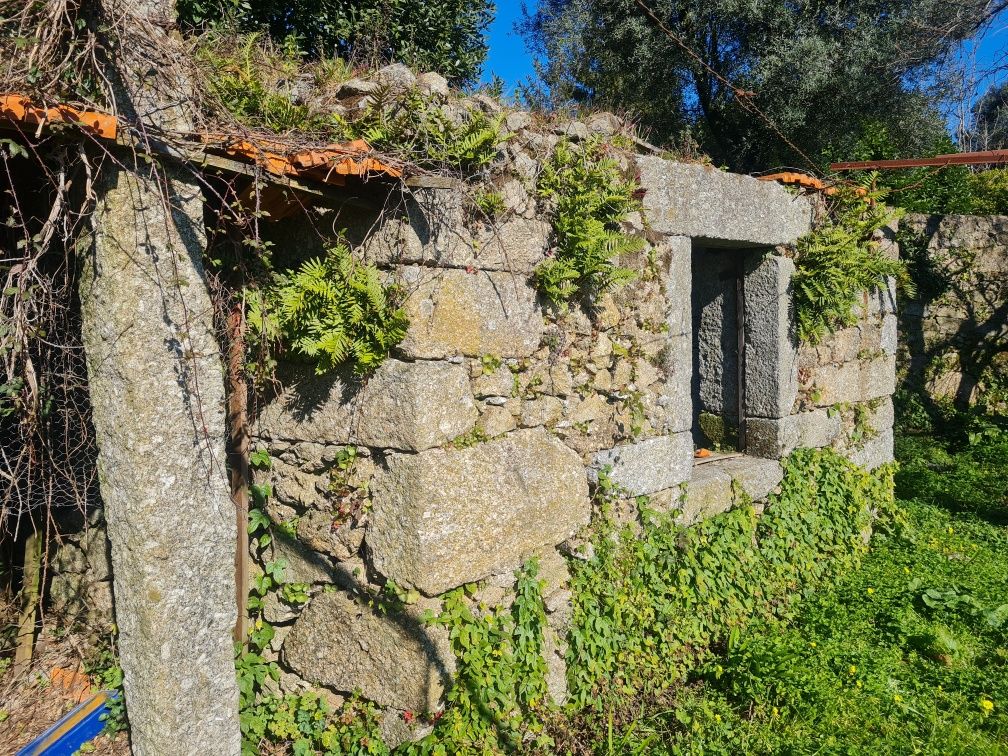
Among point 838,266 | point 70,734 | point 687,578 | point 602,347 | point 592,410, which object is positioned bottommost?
point 70,734

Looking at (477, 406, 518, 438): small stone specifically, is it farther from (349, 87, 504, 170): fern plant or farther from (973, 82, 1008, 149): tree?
(973, 82, 1008, 149): tree

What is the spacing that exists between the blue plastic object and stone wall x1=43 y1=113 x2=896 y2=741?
75cm

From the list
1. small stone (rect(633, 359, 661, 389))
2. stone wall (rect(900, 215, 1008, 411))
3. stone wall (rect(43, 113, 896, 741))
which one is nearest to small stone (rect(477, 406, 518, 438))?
stone wall (rect(43, 113, 896, 741))

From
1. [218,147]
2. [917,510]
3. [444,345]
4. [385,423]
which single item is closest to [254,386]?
[385,423]

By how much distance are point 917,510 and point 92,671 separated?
623 cm

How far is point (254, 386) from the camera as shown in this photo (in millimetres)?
3217

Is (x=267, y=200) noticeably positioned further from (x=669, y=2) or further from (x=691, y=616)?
(x=669, y=2)

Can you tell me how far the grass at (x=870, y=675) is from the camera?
3322 mm

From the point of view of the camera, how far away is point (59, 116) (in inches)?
82.0

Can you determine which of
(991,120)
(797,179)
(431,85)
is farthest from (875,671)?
(991,120)

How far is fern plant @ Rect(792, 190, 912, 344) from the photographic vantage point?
16.8ft

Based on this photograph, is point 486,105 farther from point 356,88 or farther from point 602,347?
point 602,347

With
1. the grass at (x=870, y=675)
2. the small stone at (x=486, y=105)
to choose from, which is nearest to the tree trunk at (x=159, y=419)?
the small stone at (x=486, y=105)

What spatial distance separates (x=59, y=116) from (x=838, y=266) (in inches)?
191
